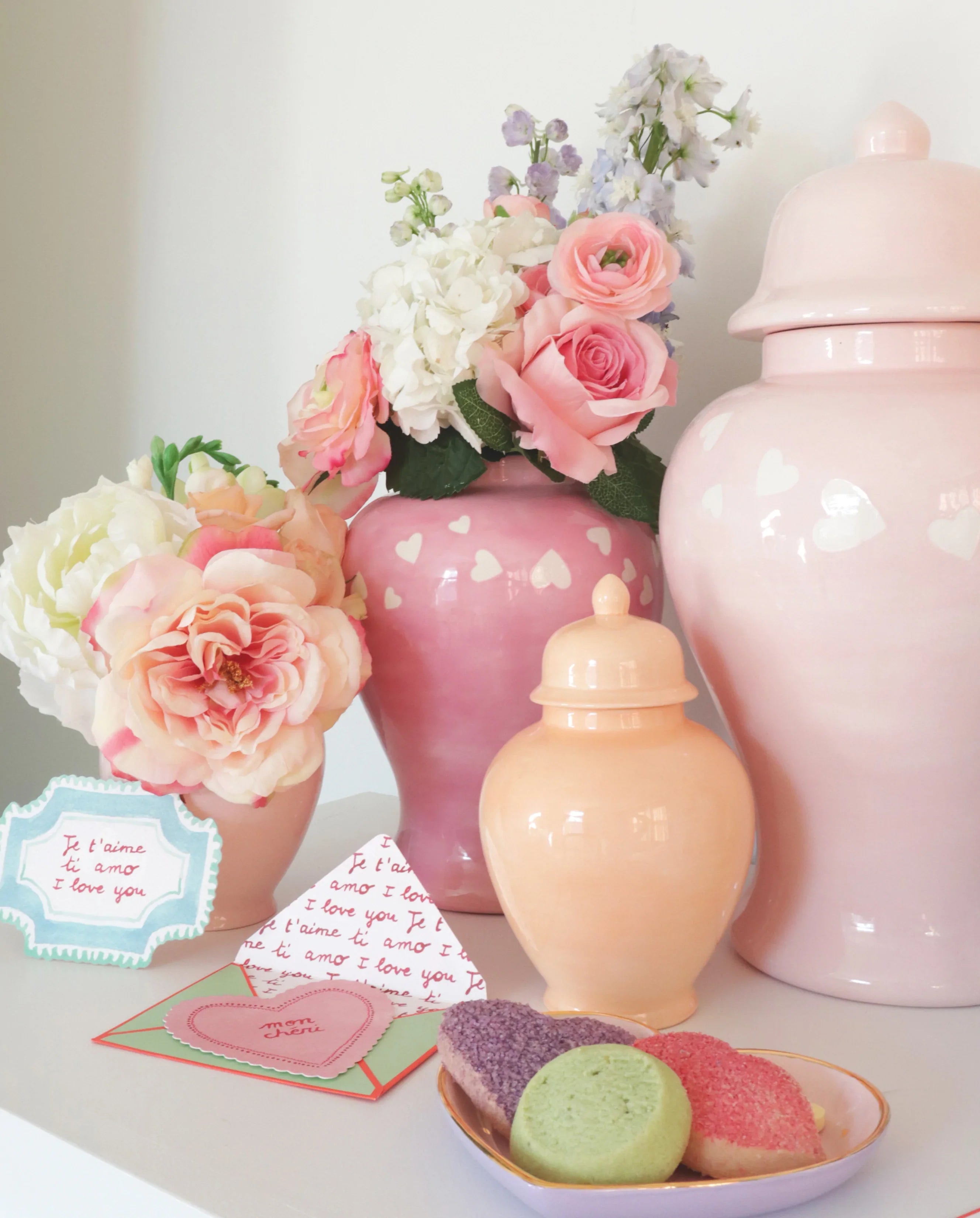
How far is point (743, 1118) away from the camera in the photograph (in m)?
0.38

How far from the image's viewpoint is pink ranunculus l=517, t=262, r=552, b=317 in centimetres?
68

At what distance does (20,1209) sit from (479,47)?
2.96 feet

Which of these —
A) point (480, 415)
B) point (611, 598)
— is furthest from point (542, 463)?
point (611, 598)

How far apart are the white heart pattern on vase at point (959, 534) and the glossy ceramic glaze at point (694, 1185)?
0.22 metres

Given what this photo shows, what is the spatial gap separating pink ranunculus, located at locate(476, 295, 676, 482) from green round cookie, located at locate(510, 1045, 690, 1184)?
344mm

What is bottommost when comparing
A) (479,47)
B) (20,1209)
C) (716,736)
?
(20,1209)

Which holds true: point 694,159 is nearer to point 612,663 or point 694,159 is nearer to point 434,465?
point 434,465

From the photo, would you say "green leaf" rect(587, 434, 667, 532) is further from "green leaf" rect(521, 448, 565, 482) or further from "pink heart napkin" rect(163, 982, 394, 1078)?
"pink heart napkin" rect(163, 982, 394, 1078)

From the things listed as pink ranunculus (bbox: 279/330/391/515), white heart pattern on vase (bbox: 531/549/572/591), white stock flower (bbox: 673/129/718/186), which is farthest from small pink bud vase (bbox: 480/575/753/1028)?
white stock flower (bbox: 673/129/718/186)

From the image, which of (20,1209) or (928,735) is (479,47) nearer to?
(928,735)

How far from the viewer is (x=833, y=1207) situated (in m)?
0.38

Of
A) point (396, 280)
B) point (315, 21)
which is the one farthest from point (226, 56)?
point (396, 280)

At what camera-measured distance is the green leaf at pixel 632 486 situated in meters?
0.68

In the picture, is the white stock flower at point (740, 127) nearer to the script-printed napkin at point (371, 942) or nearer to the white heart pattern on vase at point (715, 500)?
the white heart pattern on vase at point (715, 500)
